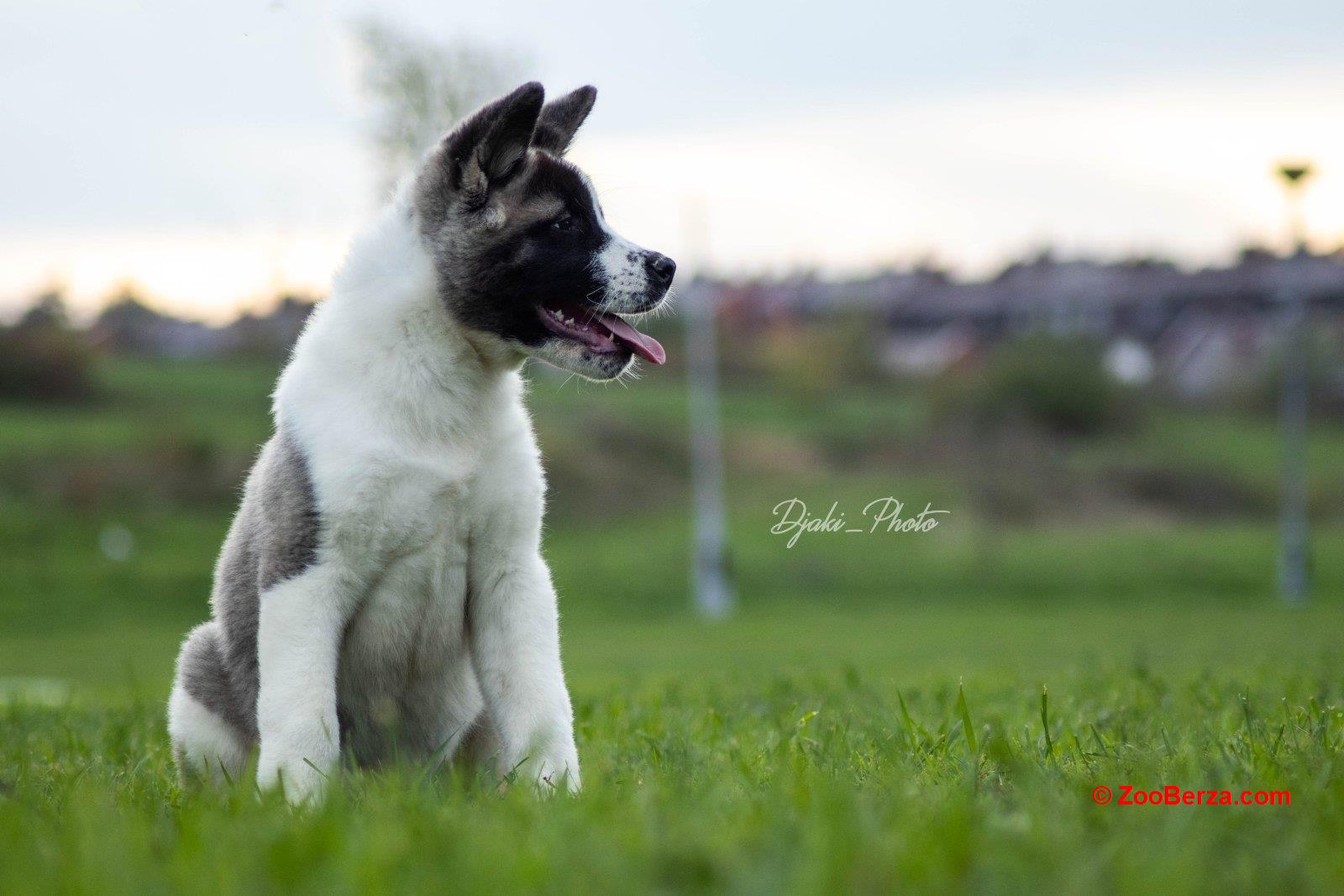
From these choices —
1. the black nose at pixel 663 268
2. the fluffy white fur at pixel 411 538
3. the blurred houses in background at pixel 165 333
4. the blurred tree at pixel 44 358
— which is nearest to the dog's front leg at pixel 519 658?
the fluffy white fur at pixel 411 538

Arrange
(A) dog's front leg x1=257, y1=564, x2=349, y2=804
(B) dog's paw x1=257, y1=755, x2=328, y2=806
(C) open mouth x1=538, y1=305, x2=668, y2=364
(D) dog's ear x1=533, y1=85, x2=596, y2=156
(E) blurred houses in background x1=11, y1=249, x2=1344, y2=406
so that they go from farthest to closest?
(E) blurred houses in background x1=11, y1=249, x2=1344, y2=406, (D) dog's ear x1=533, y1=85, x2=596, y2=156, (C) open mouth x1=538, y1=305, x2=668, y2=364, (A) dog's front leg x1=257, y1=564, x2=349, y2=804, (B) dog's paw x1=257, y1=755, x2=328, y2=806

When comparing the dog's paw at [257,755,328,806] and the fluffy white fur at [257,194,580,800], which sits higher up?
the fluffy white fur at [257,194,580,800]

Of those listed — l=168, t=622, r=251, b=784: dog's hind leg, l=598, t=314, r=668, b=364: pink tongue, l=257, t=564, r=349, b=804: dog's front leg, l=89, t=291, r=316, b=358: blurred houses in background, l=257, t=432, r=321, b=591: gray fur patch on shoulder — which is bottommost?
l=89, t=291, r=316, b=358: blurred houses in background

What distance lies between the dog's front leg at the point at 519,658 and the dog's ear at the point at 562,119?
157 centimetres

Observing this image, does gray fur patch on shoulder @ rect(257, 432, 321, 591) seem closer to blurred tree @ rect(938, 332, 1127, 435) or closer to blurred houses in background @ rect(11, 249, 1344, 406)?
blurred tree @ rect(938, 332, 1127, 435)

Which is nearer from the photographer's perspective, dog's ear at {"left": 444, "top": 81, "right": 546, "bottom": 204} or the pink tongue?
dog's ear at {"left": 444, "top": 81, "right": 546, "bottom": 204}

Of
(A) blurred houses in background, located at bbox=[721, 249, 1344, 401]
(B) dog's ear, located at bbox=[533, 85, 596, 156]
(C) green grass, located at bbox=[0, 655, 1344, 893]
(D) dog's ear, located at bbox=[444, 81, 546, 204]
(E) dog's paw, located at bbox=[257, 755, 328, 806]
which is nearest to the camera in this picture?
(C) green grass, located at bbox=[0, 655, 1344, 893]

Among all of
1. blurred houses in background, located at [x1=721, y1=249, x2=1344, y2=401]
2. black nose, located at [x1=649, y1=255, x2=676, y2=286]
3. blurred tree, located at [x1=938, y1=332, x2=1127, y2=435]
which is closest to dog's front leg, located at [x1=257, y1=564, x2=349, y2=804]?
black nose, located at [x1=649, y1=255, x2=676, y2=286]

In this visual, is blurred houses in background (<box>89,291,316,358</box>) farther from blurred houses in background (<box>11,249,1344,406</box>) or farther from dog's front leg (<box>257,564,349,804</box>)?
dog's front leg (<box>257,564,349,804</box>)

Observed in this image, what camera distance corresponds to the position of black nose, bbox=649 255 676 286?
177 inches

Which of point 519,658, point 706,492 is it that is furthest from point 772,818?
point 706,492

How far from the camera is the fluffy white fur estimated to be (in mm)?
3758

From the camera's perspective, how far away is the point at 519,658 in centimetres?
404

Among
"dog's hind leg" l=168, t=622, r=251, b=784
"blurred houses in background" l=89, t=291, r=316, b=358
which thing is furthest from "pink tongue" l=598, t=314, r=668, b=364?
"blurred houses in background" l=89, t=291, r=316, b=358
